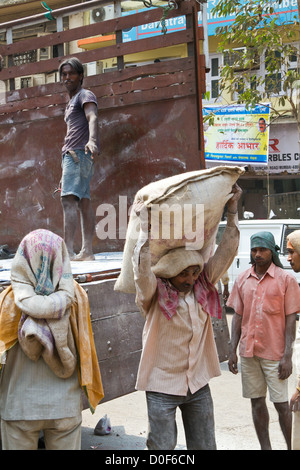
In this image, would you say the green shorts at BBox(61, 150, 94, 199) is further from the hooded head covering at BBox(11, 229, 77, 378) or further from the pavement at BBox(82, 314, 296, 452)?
the hooded head covering at BBox(11, 229, 77, 378)

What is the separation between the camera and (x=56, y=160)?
655cm

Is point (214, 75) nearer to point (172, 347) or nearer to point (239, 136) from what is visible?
point (239, 136)

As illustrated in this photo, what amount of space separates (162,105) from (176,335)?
294 centimetres

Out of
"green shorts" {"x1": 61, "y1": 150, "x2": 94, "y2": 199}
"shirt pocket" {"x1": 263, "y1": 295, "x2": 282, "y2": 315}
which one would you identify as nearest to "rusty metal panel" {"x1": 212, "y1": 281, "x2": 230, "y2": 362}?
"shirt pocket" {"x1": 263, "y1": 295, "x2": 282, "y2": 315}

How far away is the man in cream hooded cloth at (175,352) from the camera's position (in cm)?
315

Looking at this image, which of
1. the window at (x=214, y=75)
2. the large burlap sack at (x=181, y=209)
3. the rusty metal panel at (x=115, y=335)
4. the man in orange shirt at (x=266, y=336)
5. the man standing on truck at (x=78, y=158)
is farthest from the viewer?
the window at (x=214, y=75)

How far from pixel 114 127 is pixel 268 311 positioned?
264 centimetres

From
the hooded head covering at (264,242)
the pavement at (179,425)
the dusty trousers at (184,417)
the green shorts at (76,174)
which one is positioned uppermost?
the green shorts at (76,174)

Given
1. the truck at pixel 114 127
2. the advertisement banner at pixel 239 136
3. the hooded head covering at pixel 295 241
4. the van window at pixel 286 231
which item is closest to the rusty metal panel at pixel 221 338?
the truck at pixel 114 127

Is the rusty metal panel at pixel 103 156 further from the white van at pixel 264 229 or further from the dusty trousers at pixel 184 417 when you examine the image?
the white van at pixel 264 229

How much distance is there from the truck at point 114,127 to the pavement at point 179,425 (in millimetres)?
730

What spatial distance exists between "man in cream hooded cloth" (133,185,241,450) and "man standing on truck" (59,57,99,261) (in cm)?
237
